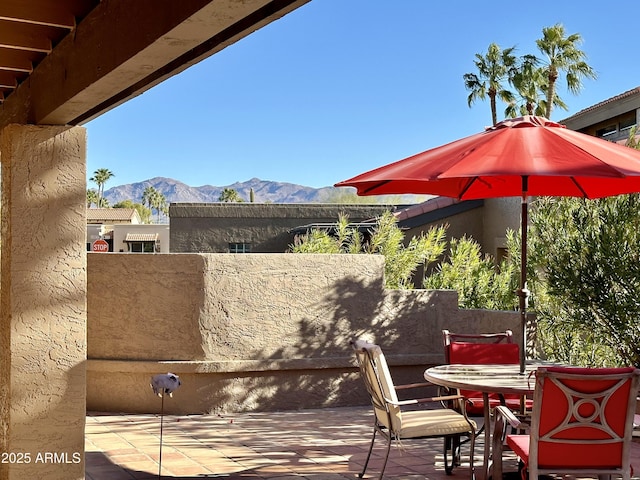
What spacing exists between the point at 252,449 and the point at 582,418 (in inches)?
127

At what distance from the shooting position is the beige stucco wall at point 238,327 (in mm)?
8570

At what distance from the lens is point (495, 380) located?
573 centimetres

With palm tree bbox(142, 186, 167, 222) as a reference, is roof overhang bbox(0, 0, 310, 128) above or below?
below

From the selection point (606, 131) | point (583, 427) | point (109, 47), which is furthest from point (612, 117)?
point (109, 47)

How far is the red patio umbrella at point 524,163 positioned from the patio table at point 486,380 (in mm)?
229

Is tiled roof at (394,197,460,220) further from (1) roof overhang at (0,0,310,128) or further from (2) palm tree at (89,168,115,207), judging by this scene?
(2) palm tree at (89,168,115,207)

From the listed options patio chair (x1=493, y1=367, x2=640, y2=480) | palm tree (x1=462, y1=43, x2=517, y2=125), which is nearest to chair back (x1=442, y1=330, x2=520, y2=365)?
patio chair (x1=493, y1=367, x2=640, y2=480)

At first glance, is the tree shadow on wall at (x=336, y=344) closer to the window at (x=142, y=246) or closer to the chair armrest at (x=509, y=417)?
the chair armrest at (x=509, y=417)

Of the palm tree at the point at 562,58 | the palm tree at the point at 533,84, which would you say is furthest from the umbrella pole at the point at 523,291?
the palm tree at the point at 533,84

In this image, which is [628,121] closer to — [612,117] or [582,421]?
[612,117]

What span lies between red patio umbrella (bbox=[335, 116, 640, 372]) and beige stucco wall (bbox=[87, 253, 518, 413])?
2542mm

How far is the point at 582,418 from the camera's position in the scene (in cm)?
467

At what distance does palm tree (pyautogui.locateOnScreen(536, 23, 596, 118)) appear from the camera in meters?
33.7

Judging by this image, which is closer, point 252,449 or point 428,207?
point 252,449
